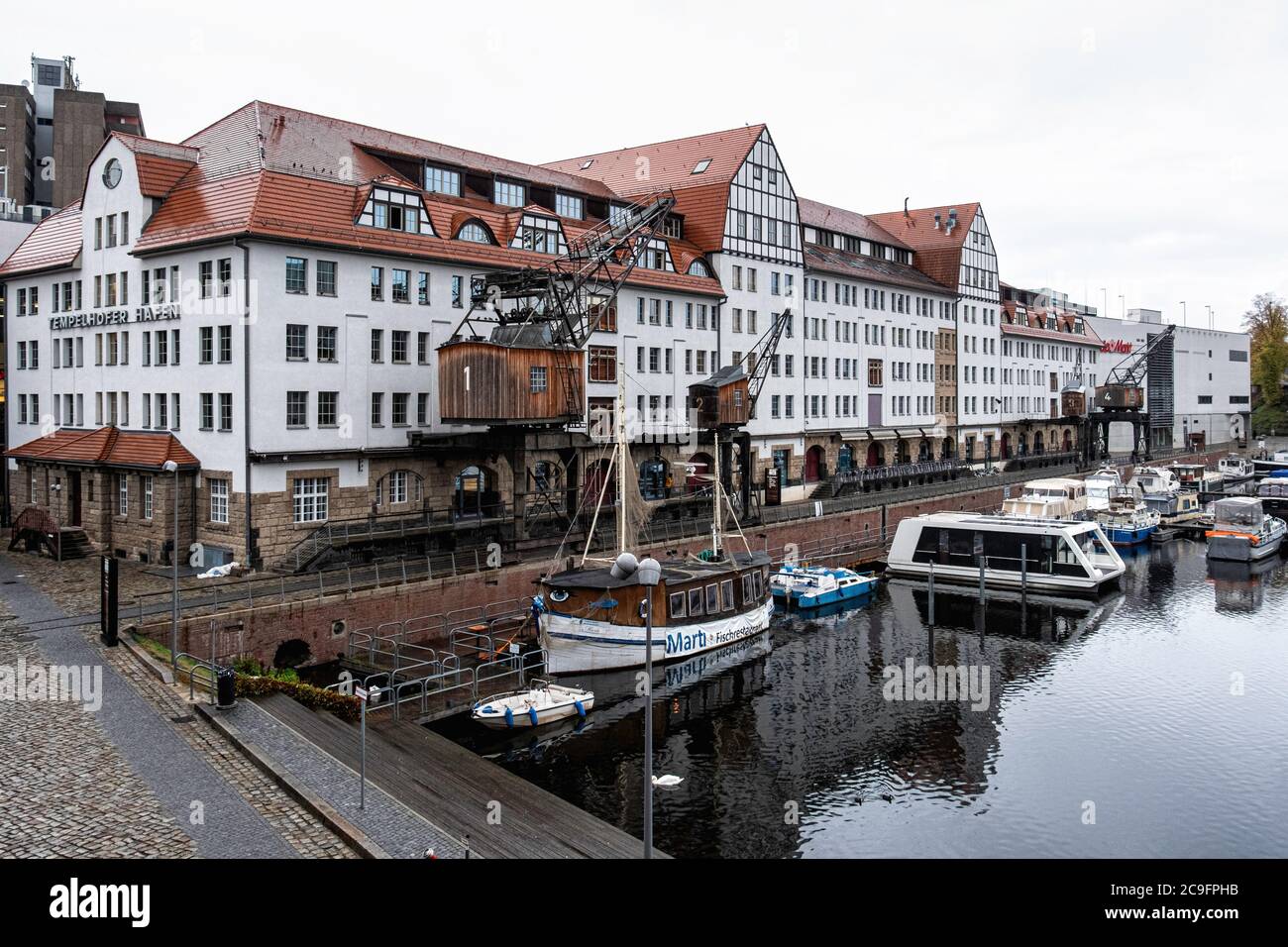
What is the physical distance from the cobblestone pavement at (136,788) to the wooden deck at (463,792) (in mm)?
2214

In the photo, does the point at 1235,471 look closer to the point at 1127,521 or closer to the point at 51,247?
the point at 1127,521

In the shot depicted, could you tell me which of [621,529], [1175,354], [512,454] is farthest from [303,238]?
[1175,354]

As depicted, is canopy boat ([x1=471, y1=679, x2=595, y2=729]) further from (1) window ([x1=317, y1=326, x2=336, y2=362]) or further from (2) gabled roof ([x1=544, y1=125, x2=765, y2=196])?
(2) gabled roof ([x1=544, y1=125, x2=765, y2=196])

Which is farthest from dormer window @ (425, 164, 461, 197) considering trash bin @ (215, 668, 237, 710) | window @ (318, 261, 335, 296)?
trash bin @ (215, 668, 237, 710)

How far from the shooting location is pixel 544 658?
1375 inches

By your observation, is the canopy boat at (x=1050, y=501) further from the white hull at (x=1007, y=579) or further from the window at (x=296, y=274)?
the window at (x=296, y=274)

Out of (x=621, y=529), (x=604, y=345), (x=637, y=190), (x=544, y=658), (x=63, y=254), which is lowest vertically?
(x=544, y=658)

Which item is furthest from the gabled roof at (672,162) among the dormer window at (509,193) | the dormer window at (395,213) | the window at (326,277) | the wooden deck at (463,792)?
the wooden deck at (463,792)

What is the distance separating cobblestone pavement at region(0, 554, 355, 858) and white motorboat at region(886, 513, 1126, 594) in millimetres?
37325

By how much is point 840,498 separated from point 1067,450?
2302 inches

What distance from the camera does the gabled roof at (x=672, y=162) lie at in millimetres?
66500

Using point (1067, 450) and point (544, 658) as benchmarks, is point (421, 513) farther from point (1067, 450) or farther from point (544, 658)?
point (1067, 450)

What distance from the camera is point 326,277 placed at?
140 feet

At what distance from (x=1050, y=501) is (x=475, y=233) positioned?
41385mm
